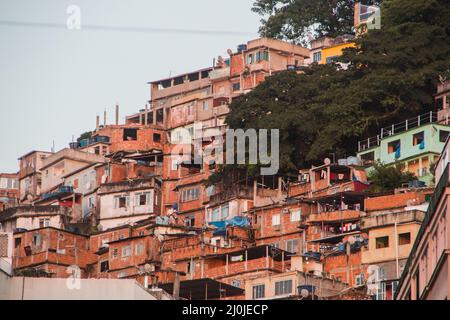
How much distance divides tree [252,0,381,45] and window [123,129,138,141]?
12432mm

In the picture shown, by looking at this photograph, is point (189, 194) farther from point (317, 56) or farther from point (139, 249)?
point (317, 56)

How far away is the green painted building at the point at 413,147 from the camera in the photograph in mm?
85331

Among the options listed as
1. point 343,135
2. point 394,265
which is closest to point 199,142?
point 343,135

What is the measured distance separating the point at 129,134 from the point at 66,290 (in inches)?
2472

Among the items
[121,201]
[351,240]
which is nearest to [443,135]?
[351,240]

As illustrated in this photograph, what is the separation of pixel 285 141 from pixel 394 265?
22.0m

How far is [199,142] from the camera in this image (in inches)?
4262

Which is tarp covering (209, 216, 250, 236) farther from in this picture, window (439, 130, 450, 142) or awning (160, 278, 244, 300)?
window (439, 130, 450, 142)

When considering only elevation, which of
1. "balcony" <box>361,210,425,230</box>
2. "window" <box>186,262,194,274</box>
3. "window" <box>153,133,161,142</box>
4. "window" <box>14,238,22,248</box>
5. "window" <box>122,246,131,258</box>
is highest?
"window" <box>153,133,161,142</box>

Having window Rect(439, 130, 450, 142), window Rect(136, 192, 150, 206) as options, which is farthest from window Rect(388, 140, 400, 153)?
window Rect(136, 192, 150, 206)

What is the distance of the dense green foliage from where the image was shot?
92.1 m

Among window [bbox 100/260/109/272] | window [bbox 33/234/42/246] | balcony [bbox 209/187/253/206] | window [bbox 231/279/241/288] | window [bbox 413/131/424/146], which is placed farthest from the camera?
window [bbox 33/234/42/246]

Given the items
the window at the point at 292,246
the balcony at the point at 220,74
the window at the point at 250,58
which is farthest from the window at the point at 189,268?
the balcony at the point at 220,74

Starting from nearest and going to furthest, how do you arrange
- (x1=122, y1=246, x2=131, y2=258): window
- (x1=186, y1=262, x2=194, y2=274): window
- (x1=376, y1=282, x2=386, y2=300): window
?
(x1=376, y1=282, x2=386, y2=300): window < (x1=186, y1=262, x2=194, y2=274): window < (x1=122, y1=246, x2=131, y2=258): window
